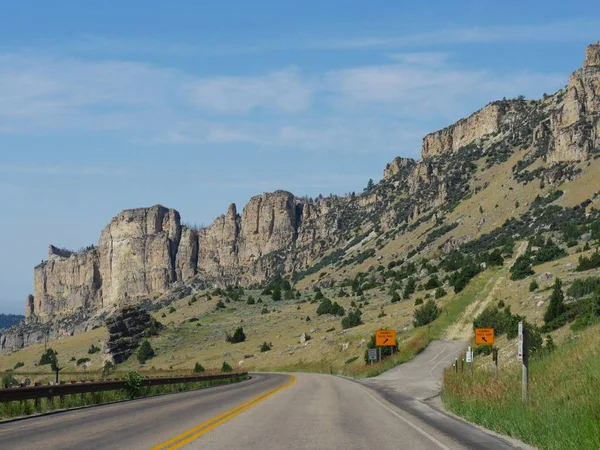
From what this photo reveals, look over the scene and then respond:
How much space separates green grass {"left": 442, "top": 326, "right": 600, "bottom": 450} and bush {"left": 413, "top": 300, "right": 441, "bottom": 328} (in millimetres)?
52131

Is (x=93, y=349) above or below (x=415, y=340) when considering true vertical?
below

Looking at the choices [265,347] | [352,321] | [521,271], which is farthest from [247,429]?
[265,347]

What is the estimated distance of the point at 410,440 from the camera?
1359cm

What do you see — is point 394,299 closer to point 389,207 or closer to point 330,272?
point 330,272

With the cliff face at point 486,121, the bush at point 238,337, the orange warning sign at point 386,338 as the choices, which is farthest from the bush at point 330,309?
the cliff face at point 486,121

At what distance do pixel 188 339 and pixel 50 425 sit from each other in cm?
9154

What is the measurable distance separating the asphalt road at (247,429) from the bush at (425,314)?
53.9m

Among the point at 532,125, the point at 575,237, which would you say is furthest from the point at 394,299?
the point at 532,125

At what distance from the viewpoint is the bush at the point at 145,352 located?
9883cm

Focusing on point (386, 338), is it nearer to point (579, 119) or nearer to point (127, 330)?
point (127, 330)

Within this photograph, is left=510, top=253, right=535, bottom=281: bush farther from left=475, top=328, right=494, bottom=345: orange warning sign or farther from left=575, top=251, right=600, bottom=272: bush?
left=475, top=328, right=494, bottom=345: orange warning sign

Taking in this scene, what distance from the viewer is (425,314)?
76.0 m

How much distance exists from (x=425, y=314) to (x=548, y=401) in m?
61.6

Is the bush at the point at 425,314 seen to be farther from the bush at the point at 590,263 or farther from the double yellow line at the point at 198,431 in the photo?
the double yellow line at the point at 198,431
